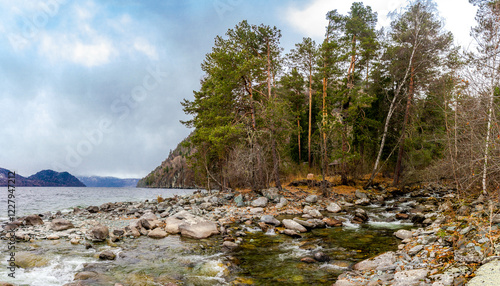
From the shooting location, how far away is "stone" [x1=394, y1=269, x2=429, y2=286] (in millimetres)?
4445

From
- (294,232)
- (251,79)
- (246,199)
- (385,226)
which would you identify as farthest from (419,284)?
(251,79)

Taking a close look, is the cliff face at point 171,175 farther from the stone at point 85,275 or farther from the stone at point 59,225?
Result: the stone at point 85,275

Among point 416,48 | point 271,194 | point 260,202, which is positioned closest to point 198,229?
point 260,202

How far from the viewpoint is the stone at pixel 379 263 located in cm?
568

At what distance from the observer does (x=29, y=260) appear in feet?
21.5

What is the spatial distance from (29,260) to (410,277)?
8698mm

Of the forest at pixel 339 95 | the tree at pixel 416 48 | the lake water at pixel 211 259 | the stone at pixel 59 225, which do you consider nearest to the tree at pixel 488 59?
the lake water at pixel 211 259

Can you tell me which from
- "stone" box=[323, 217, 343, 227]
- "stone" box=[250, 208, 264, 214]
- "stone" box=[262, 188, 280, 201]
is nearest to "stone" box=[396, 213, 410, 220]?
"stone" box=[323, 217, 343, 227]

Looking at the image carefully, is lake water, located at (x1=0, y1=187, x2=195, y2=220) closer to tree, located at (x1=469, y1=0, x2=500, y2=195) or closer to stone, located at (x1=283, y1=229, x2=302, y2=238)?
stone, located at (x1=283, y1=229, x2=302, y2=238)

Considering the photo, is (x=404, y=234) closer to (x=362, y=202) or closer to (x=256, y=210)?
(x=256, y=210)

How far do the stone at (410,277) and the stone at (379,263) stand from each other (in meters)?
0.72

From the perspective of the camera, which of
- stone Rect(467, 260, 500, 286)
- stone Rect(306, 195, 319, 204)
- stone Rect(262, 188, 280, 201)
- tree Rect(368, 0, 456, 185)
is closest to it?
stone Rect(467, 260, 500, 286)

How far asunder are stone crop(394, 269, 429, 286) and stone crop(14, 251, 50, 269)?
8000 mm

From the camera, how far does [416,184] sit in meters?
21.3
